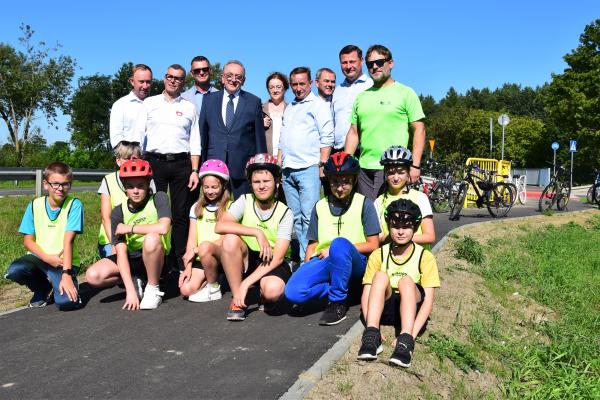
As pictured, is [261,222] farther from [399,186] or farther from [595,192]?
[595,192]

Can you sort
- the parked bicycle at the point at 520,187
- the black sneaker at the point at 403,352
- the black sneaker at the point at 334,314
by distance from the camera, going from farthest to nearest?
the parked bicycle at the point at 520,187 → the black sneaker at the point at 334,314 → the black sneaker at the point at 403,352

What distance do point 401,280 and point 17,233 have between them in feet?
30.6

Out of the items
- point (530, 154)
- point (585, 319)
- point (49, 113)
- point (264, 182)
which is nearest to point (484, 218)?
point (585, 319)

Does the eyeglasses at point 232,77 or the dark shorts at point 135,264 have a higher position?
the eyeglasses at point 232,77

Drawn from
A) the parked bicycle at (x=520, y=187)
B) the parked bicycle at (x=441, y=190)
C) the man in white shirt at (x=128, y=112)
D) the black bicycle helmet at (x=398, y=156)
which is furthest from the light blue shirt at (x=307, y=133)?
the parked bicycle at (x=520, y=187)

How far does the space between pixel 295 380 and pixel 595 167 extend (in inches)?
1941

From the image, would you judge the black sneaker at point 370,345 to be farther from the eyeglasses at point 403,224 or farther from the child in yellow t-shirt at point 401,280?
the eyeglasses at point 403,224

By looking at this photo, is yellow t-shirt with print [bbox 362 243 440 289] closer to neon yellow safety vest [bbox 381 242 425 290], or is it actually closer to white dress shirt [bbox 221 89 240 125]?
neon yellow safety vest [bbox 381 242 425 290]

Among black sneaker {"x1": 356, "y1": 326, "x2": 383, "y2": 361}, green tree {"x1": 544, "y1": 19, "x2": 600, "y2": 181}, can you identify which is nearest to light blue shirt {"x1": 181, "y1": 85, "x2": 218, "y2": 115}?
black sneaker {"x1": 356, "y1": 326, "x2": 383, "y2": 361}

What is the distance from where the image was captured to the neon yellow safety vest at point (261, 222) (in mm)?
5965

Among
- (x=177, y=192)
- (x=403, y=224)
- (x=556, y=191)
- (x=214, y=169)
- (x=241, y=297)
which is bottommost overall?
(x=241, y=297)

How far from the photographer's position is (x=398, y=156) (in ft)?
18.4

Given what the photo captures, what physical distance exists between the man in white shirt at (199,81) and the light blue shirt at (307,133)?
1.38 meters

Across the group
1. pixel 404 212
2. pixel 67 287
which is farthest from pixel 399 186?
pixel 67 287
